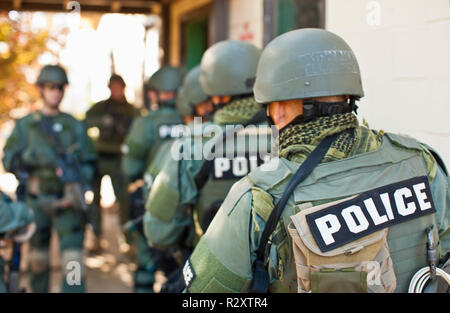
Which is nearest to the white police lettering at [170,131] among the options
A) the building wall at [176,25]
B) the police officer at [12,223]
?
the police officer at [12,223]

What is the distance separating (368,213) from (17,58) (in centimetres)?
525

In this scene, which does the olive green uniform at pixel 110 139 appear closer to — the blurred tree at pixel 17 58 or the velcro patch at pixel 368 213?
the blurred tree at pixel 17 58

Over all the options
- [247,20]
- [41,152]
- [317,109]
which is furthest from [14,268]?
[247,20]

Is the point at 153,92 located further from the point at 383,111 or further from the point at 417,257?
the point at 417,257

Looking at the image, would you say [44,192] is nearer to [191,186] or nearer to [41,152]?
[41,152]

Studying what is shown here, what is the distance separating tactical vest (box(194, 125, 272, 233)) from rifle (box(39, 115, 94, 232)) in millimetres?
1883

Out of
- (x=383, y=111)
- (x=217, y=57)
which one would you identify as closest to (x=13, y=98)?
(x=217, y=57)

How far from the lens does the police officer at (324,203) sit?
1.50 m

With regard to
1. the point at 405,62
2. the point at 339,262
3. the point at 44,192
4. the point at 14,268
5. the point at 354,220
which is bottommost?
the point at 14,268

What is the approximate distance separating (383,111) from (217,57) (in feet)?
2.99

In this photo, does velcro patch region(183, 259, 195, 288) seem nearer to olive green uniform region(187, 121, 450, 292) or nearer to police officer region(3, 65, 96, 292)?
olive green uniform region(187, 121, 450, 292)

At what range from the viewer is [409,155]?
169cm

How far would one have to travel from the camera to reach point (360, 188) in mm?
1561
